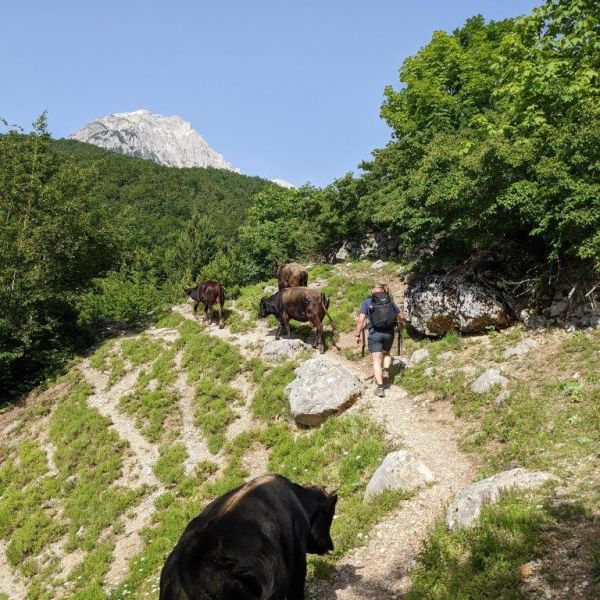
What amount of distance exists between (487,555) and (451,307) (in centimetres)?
963

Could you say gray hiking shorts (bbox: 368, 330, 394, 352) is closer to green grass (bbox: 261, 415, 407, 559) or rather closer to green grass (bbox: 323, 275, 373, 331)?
green grass (bbox: 261, 415, 407, 559)

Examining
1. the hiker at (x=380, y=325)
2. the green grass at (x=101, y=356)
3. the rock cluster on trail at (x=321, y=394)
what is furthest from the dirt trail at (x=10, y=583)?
the green grass at (x=101, y=356)

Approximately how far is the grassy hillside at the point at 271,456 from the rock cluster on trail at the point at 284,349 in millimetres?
473

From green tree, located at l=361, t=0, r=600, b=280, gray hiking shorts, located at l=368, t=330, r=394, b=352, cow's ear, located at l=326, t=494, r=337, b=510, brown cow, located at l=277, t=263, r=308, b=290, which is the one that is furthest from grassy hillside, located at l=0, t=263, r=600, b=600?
green tree, located at l=361, t=0, r=600, b=280

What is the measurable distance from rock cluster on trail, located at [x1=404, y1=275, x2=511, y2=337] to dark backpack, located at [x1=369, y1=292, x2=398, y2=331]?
2873mm

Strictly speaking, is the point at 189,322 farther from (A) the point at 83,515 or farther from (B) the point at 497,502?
(B) the point at 497,502

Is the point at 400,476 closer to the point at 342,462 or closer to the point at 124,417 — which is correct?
the point at 342,462

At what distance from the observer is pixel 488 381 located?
11.3 meters

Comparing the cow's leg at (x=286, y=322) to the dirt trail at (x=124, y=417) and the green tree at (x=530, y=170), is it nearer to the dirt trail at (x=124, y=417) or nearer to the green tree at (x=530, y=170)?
the green tree at (x=530, y=170)

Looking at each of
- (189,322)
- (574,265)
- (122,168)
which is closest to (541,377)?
(574,265)

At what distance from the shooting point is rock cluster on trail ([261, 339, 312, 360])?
17016 millimetres

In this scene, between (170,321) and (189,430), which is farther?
(170,321)

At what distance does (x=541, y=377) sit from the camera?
10797mm

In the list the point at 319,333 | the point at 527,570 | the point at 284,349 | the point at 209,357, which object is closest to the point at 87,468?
the point at 209,357
